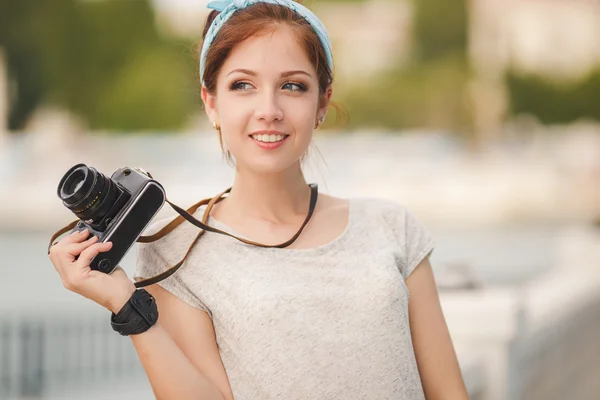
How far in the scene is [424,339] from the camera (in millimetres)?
2219

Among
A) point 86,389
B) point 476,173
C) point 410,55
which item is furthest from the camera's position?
point 410,55

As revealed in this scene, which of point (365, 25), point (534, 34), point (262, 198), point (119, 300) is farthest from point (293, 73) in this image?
point (365, 25)

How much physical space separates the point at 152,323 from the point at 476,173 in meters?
18.1

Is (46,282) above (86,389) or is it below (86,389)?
below

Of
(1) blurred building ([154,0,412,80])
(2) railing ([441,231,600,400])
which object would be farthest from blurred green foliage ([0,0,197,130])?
(2) railing ([441,231,600,400])

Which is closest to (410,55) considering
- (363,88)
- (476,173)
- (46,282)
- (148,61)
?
(363,88)

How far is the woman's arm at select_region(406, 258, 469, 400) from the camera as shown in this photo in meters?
2.22

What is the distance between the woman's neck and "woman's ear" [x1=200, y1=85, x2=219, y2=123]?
136 mm

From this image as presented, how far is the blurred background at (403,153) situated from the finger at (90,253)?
0.68 metres

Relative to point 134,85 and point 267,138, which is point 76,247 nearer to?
point 267,138

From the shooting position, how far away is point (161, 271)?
204 centimetres

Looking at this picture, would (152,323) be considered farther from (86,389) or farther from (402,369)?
(86,389)

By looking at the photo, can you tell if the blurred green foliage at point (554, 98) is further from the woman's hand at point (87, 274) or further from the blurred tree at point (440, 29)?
the woman's hand at point (87, 274)

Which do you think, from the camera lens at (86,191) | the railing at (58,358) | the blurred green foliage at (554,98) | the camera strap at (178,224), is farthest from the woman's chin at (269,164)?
the blurred green foliage at (554,98)
